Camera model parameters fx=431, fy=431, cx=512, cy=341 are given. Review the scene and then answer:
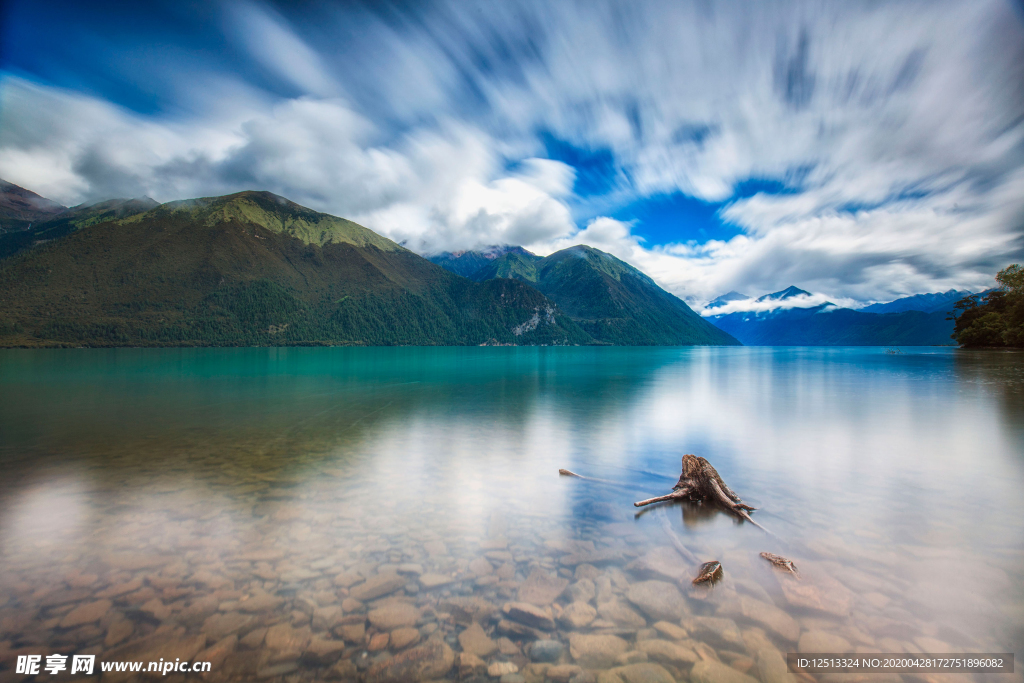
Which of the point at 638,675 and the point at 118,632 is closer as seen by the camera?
the point at 638,675

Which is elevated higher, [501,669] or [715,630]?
[715,630]

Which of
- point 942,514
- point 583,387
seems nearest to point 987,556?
point 942,514

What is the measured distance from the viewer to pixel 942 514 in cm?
1339

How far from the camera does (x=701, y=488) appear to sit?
14203mm

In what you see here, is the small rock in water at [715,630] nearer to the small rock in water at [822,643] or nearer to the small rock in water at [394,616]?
the small rock in water at [822,643]

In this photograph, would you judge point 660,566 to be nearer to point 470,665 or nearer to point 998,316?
point 470,665

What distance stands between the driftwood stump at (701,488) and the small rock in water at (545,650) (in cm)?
691

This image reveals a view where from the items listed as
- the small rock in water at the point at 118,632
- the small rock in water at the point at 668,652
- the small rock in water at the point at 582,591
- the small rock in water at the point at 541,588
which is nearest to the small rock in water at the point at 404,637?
the small rock in water at the point at 541,588

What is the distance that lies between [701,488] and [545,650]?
9.06 meters

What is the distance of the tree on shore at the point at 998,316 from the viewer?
103000 millimetres

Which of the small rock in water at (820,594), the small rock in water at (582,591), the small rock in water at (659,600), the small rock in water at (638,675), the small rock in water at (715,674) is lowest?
the small rock in water at (638,675)

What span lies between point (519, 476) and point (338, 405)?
83.5 feet

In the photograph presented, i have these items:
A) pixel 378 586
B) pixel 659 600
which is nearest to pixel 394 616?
Result: pixel 378 586

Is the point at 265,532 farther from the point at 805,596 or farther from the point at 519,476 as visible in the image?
the point at 805,596
